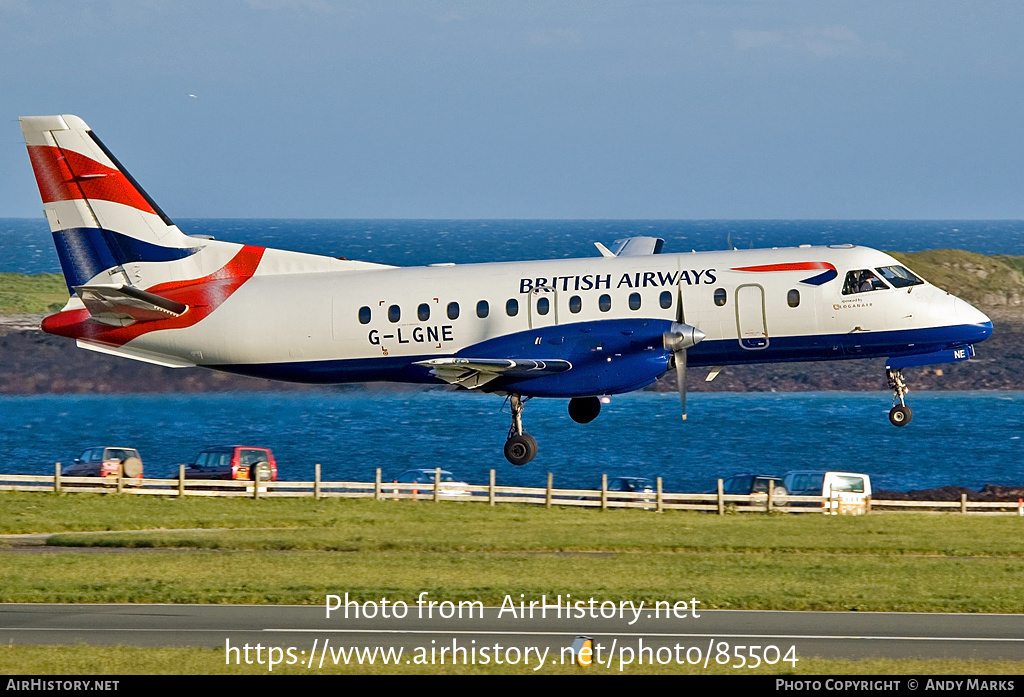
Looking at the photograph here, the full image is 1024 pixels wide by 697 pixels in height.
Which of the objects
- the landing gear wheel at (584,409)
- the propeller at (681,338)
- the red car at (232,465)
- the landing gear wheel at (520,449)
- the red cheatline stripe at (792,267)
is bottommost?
the red car at (232,465)

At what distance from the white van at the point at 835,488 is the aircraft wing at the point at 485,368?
781 inches

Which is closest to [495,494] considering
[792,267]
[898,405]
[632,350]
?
[632,350]

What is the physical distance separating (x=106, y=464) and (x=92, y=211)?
67.3ft

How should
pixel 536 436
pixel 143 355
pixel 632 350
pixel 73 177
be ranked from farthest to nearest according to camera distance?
pixel 536 436 → pixel 73 177 → pixel 143 355 → pixel 632 350

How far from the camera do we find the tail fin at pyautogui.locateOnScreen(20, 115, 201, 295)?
1419 inches

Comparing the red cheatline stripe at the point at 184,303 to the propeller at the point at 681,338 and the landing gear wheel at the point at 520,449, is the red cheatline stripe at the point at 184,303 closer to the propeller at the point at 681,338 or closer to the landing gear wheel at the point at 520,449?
the landing gear wheel at the point at 520,449

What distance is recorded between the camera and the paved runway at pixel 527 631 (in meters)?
24.0

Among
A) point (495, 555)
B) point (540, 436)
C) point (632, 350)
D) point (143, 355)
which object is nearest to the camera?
point (632, 350)

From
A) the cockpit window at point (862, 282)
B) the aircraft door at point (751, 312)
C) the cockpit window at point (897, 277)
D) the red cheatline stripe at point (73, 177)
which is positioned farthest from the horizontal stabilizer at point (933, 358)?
the red cheatline stripe at point (73, 177)

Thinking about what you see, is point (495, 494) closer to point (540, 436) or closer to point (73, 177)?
point (73, 177)

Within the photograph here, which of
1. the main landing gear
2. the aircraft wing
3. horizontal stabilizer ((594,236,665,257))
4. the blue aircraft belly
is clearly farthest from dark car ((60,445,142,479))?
the blue aircraft belly

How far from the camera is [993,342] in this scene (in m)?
111

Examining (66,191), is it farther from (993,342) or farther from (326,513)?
(993,342)

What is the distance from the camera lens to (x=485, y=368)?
32.4m
